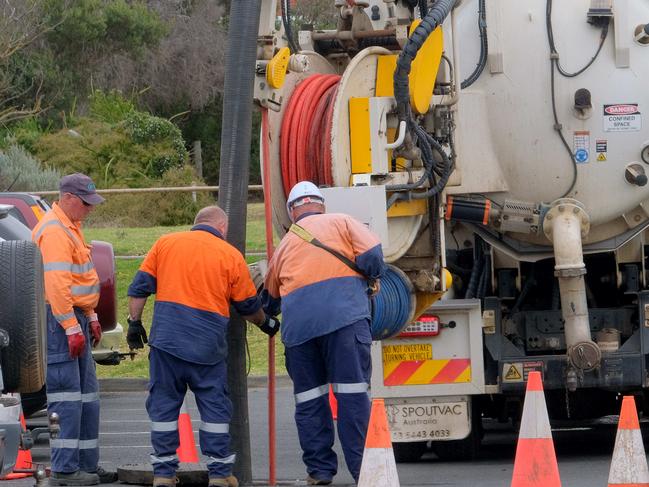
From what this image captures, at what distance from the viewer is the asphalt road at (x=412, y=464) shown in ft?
28.5

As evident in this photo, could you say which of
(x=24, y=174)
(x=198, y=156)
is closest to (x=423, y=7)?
(x=24, y=174)

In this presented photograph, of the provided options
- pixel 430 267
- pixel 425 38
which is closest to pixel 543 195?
pixel 430 267

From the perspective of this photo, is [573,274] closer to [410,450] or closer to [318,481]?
[410,450]

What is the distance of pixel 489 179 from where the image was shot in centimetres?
915

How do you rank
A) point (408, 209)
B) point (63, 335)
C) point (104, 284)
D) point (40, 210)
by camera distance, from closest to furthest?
1. point (63, 335)
2. point (408, 209)
3. point (104, 284)
4. point (40, 210)

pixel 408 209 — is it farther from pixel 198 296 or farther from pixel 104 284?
pixel 104 284

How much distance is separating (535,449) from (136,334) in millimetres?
2245

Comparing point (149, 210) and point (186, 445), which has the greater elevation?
point (149, 210)

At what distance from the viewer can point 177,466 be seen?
7.77 meters

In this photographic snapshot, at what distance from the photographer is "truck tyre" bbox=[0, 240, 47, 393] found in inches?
240

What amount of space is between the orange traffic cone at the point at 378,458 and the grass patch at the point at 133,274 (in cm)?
665

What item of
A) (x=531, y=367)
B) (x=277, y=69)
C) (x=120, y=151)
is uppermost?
(x=120, y=151)

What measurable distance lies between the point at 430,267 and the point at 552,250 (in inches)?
36.2

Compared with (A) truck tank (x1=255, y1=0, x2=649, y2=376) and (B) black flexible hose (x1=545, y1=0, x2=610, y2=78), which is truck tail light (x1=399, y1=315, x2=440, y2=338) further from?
(B) black flexible hose (x1=545, y1=0, x2=610, y2=78)
